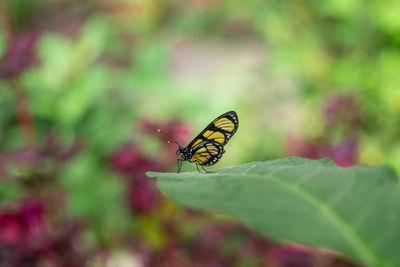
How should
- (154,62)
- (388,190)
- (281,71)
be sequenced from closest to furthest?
1. (388,190)
2. (154,62)
3. (281,71)

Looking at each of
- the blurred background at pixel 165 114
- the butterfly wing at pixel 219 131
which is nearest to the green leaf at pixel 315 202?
the butterfly wing at pixel 219 131

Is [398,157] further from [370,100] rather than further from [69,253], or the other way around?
[69,253]

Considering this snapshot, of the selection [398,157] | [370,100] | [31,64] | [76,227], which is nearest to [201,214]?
[76,227]

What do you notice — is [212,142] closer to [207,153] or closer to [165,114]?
[207,153]

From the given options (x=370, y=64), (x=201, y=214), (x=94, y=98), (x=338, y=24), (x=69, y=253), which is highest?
(x=338, y=24)

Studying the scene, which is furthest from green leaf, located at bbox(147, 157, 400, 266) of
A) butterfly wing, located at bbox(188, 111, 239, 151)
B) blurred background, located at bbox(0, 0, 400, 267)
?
blurred background, located at bbox(0, 0, 400, 267)

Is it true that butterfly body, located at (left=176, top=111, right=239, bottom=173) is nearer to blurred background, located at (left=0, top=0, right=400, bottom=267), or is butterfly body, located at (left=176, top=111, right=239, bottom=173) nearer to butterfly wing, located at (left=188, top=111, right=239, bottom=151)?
butterfly wing, located at (left=188, top=111, right=239, bottom=151)
